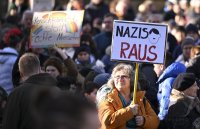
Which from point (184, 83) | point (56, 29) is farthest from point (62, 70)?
A: point (184, 83)

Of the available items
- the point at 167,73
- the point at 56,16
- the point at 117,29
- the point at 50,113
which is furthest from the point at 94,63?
the point at 50,113

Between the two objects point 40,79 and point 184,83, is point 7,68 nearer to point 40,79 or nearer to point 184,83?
point 184,83

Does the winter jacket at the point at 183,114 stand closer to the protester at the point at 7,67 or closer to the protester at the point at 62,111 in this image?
the protester at the point at 7,67

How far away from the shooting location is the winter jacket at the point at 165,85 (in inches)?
328

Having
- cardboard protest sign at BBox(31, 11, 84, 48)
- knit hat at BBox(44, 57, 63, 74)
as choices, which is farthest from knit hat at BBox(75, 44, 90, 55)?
knit hat at BBox(44, 57, 63, 74)

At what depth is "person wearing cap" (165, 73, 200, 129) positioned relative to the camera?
25.3 ft

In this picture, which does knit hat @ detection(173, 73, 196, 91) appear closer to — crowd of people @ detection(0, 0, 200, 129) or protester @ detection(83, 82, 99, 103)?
crowd of people @ detection(0, 0, 200, 129)

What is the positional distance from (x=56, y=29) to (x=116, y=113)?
3.40 metres

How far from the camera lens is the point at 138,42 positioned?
7.97m

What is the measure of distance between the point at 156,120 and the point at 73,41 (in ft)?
10.1

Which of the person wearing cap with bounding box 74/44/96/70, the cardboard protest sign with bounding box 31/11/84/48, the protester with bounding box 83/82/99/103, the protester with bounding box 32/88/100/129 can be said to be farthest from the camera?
the person wearing cap with bounding box 74/44/96/70

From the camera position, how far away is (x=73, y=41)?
10516mm

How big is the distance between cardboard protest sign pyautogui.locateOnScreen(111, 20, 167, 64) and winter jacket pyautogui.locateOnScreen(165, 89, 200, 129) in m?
0.49

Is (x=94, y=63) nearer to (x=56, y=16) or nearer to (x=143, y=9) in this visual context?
(x=56, y=16)
